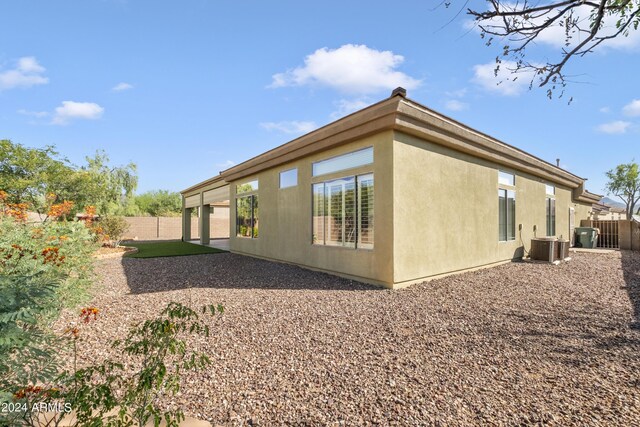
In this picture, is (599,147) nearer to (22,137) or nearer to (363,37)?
(363,37)

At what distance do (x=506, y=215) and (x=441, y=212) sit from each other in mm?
3937

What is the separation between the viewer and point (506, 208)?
10203mm

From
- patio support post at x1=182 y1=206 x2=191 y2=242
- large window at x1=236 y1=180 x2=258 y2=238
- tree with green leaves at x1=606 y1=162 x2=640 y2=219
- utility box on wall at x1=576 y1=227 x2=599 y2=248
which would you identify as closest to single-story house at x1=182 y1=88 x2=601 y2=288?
large window at x1=236 y1=180 x2=258 y2=238

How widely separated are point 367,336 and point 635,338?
11.3 feet

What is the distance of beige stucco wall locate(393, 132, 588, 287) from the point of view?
6.81m

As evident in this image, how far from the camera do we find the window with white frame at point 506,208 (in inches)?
391

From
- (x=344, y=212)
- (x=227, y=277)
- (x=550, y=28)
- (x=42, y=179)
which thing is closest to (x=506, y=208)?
(x=344, y=212)

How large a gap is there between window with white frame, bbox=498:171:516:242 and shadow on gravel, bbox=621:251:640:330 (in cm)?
295

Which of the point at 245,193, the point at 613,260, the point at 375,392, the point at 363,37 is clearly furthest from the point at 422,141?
the point at 613,260

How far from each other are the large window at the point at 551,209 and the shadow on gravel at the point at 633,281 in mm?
2411

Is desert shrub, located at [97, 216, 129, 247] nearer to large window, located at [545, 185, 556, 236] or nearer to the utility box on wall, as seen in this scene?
large window, located at [545, 185, 556, 236]

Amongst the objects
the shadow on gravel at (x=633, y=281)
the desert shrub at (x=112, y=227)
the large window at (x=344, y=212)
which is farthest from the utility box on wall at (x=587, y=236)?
the desert shrub at (x=112, y=227)

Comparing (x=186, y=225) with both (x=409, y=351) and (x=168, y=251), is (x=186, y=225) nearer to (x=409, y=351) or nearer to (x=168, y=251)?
(x=168, y=251)

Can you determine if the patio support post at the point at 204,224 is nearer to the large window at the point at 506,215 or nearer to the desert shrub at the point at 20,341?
the large window at the point at 506,215
